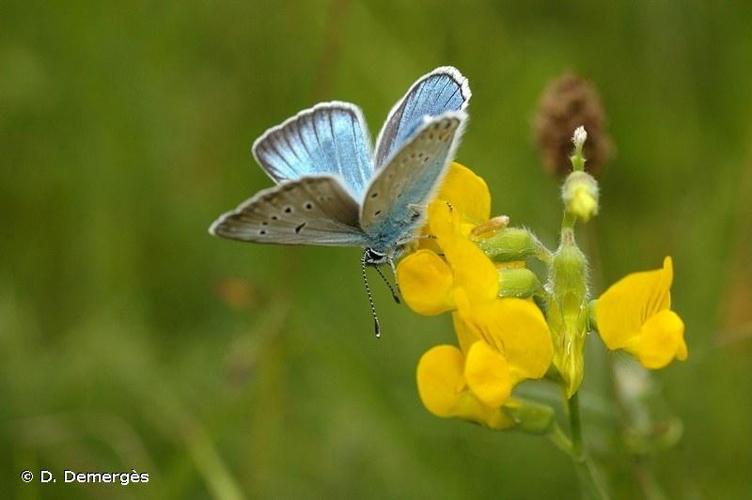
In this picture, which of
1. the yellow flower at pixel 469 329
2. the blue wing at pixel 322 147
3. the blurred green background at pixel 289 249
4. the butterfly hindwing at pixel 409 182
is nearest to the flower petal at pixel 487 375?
the yellow flower at pixel 469 329

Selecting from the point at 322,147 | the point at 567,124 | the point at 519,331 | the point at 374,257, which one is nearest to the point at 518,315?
the point at 519,331

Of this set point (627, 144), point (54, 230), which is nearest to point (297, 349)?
point (54, 230)

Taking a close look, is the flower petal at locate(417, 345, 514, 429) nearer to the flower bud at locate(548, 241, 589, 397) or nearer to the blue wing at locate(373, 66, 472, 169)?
the flower bud at locate(548, 241, 589, 397)

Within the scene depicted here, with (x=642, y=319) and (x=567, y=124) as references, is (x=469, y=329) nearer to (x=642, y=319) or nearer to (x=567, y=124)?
(x=642, y=319)

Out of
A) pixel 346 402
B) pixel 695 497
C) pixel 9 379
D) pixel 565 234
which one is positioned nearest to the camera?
pixel 565 234

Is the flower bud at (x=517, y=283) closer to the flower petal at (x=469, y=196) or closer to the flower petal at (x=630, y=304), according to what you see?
the flower petal at (x=630, y=304)

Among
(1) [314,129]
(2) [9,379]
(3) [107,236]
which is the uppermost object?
(1) [314,129]

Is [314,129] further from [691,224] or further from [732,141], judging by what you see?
[732,141]

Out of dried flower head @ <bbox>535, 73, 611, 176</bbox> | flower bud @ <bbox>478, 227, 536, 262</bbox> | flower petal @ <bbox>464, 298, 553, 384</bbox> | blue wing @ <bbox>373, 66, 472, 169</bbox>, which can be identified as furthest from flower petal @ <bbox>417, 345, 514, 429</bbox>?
dried flower head @ <bbox>535, 73, 611, 176</bbox>
